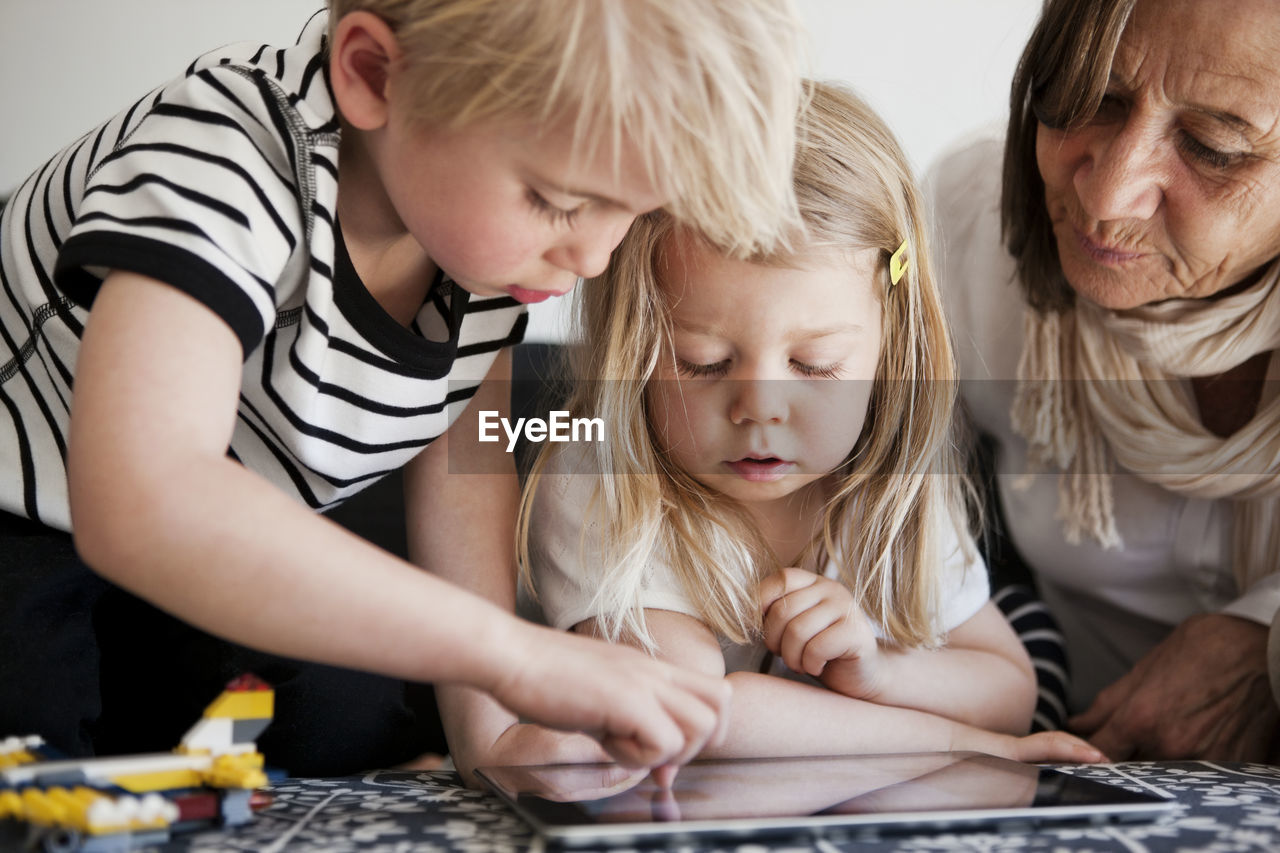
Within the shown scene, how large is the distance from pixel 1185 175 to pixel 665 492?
1.64 feet

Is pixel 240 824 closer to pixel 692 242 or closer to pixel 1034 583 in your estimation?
pixel 692 242

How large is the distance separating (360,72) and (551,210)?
158 millimetres

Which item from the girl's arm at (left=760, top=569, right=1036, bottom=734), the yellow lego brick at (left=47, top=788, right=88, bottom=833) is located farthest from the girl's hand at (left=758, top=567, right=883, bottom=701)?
the yellow lego brick at (left=47, top=788, right=88, bottom=833)

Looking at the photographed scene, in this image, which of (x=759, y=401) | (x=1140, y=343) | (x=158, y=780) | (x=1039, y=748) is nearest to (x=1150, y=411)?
(x=1140, y=343)

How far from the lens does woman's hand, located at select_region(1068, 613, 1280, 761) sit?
3.34 ft

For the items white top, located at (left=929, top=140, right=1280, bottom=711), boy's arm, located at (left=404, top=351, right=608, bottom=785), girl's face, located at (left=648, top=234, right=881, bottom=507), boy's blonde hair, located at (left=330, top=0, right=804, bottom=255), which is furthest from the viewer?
white top, located at (left=929, top=140, right=1280, bottom=711)

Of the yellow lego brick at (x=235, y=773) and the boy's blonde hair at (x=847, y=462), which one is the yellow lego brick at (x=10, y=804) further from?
the boy's blonde hair at (x=847, y=462)

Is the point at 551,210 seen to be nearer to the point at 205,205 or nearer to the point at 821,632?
the point at 205,205

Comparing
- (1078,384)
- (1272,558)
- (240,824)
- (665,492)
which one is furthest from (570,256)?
(1272,558)

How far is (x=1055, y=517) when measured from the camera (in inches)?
48.3

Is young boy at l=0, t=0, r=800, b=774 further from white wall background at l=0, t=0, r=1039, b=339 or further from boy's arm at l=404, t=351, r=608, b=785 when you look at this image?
white wall background at l=0, t=0, r=1039, b=339

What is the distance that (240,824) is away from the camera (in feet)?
2.09

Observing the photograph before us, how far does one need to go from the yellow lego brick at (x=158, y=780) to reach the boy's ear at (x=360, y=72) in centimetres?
40

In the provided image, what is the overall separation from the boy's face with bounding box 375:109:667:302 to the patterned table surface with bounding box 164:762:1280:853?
13.3 inches
